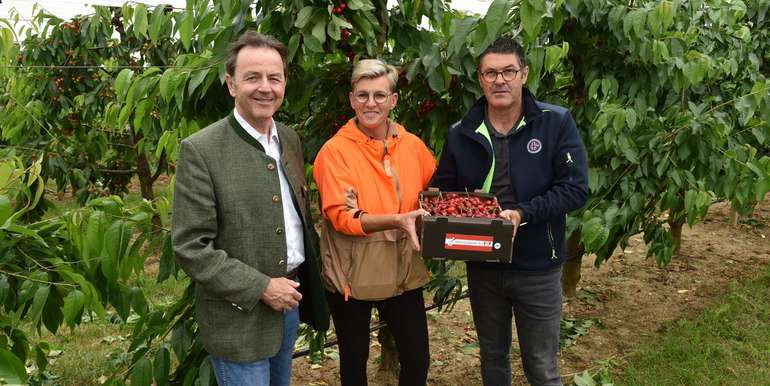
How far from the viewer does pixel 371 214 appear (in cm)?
218

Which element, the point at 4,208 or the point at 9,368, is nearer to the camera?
the point at 9,368

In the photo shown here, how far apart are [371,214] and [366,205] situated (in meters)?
0.04

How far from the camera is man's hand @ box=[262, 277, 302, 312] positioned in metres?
1.90

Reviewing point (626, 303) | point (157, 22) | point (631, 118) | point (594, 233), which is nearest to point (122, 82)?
point (157, 22)

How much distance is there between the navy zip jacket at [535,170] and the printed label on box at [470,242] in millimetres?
205

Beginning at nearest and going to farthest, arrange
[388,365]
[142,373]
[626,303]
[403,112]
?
[142,373] → [403,112] → [388,365] → [626,303]

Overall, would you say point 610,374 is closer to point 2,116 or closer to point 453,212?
point 453,212

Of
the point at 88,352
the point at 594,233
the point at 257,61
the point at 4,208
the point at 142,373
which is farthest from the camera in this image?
the point at 88,352

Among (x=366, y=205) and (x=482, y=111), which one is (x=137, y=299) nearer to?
(x=366, y=205)

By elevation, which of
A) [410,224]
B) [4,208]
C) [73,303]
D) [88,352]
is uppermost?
[4,208]

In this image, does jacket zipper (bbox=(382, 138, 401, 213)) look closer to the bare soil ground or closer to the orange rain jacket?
the orange rain jacket

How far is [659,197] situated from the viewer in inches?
121

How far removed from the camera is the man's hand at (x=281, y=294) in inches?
74.6

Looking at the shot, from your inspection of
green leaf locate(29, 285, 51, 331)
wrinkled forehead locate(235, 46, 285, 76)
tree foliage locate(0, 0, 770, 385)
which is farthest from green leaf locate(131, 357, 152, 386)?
wrinkled forehead locate(235, 46, 285, 76)
